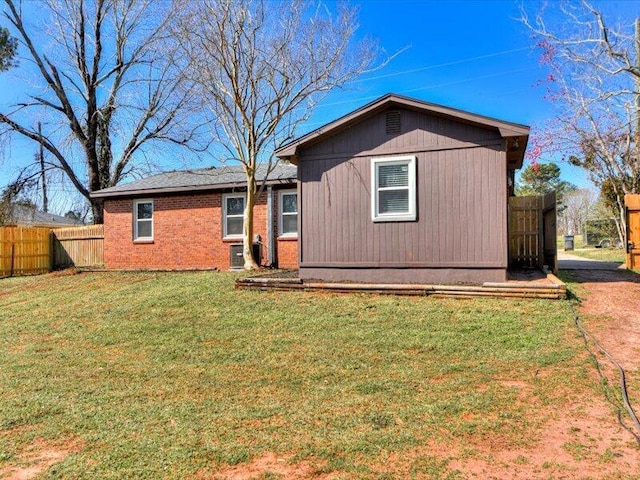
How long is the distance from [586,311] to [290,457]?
5.24 metres

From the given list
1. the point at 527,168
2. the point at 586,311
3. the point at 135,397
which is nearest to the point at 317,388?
the point at 135,397

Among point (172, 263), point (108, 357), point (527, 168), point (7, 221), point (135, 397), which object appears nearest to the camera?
point (135, 397)

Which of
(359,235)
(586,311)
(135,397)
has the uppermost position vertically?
(359,235)

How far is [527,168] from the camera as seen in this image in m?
40.5

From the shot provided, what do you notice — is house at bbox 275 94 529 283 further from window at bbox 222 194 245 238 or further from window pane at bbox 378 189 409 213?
window at bbox 222 194 245 238

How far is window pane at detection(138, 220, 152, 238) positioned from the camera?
49.6 ft

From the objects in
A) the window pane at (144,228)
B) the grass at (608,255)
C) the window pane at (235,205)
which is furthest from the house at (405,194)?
the grass at (608,255)

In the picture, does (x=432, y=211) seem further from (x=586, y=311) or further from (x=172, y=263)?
(x=172, y=263)

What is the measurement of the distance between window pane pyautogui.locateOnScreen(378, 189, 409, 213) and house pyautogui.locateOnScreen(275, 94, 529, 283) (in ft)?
0.06

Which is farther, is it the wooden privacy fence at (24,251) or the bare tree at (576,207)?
the bare tree at (576,207)

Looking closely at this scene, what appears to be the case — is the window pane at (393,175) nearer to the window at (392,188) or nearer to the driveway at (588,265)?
the window at (392,188)

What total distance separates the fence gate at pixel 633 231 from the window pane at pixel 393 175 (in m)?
7.49

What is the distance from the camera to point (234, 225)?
1377cm

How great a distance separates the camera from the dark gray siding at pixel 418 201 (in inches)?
316
